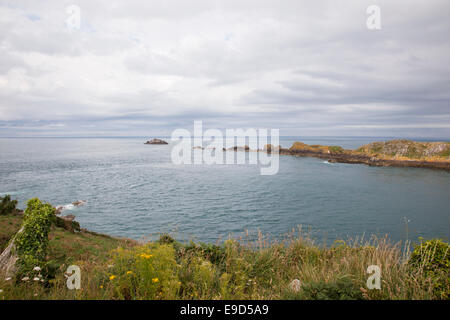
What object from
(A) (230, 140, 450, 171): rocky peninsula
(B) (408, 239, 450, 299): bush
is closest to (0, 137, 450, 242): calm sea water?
(B) (408, 239, 450, 299): bush

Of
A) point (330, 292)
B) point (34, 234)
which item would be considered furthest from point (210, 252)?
point (34, 234)

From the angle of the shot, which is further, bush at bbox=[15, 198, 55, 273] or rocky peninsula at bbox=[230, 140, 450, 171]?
rocky peninsula at bbox=[230, 140, 450, 171]

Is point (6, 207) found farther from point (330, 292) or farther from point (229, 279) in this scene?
point (330, 292)

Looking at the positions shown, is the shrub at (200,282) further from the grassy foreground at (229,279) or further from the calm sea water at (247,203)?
the calm sea water at (247,203)

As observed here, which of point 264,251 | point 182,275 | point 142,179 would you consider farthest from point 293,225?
point 142,179

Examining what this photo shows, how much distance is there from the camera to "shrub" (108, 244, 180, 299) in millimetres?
4414

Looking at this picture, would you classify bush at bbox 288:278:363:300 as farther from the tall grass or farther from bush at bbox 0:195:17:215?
bush at bbox 0:195:17:215

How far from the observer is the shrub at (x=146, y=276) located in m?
4.41

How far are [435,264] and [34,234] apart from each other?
12.3 metres

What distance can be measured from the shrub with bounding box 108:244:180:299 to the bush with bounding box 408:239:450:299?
4.98 metres

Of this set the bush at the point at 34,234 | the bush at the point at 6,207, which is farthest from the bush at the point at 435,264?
A: the bush at the point at 6,207

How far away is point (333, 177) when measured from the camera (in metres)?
52.8
